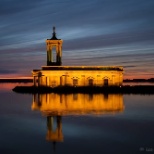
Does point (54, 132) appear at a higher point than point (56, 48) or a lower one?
lower

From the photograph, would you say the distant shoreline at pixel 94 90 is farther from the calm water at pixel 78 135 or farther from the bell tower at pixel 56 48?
the calm water at pixel 78 135

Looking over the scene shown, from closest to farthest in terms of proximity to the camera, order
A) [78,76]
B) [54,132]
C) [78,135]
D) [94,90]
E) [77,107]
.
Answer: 1. [78,135]
2. [54,132]
3. [77,107]
4. [94,90]
5. [78,76]

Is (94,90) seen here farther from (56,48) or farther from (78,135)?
(78,135)

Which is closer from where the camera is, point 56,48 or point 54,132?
point 54,132

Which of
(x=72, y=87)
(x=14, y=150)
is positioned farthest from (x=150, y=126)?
(x=72, y=87)

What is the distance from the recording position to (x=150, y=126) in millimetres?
20656

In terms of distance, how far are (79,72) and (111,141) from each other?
147ft

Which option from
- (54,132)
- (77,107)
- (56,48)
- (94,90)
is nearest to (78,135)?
(54,132)

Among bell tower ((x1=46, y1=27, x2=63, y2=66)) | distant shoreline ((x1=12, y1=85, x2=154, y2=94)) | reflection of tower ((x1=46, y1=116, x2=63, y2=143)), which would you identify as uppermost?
bell tower ((x1=46, y1=27, x2=63, y2=66))

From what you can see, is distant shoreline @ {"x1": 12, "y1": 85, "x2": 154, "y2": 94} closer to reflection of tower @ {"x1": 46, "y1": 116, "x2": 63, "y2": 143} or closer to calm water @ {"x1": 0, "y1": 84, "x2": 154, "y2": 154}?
calm water @ {"x1": 0, "y1": 84, "x2": 154, "y2": 154}

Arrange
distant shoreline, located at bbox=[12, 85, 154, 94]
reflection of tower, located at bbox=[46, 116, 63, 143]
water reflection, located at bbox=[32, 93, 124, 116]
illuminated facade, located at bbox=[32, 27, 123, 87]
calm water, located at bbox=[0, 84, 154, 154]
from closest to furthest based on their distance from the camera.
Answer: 1. calm water, located at bbox=[0, 84, 154, 154]
2. reflection of tower, located at bbox=[46, 116, 63, 143]
3. water reflection, located at bbox=[32, 93, 124, 116]
4. distant shoreline, located at bbox=[12, 85, 154, 94]
5. illuminated facade, located at bbox=[32, 27, 123, 87]

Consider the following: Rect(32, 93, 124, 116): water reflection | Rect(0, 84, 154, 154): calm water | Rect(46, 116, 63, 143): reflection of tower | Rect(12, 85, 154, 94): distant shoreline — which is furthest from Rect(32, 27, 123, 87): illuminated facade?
Rect(46, 116, 63, 143): reflection of tower

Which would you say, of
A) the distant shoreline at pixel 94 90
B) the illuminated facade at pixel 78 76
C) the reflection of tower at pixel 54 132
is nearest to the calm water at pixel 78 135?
the reflection of tower at pixel 54 132

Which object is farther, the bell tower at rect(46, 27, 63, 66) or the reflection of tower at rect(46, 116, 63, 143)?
the bell tower at rect(46, 27, 63, 66)
